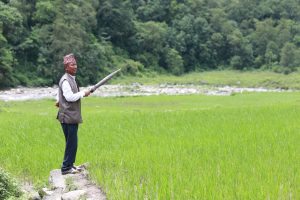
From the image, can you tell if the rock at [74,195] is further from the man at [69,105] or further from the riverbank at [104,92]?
the riverbank at [104,92]

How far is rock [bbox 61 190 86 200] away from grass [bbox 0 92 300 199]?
0.34 metres

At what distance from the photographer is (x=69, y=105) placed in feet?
22.3

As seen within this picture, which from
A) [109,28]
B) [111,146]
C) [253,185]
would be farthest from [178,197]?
[109,28]

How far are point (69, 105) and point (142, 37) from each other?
60404 millimetres

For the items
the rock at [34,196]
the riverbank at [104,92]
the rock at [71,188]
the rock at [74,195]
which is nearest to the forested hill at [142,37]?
the riverbank at [104,92]

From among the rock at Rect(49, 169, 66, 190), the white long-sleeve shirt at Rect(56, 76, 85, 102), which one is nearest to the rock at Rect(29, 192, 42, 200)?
the rock at Rect(49, 169, 66, 190)

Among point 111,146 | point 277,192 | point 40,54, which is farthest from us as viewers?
point 40,54

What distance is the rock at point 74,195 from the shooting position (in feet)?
18.5

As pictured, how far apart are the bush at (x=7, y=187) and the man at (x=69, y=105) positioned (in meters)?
0.88

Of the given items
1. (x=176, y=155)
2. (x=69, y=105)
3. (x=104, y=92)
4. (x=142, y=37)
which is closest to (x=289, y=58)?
(x=142, y=37)

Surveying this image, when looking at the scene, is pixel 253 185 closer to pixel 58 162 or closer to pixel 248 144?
pixel 248 144

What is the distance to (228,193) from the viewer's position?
5.20m

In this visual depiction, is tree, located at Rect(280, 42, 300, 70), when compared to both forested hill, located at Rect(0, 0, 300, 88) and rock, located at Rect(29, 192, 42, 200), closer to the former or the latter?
forested hill, located at Rect(0, 0, 300, 88)

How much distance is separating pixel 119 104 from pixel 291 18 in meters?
68.3
